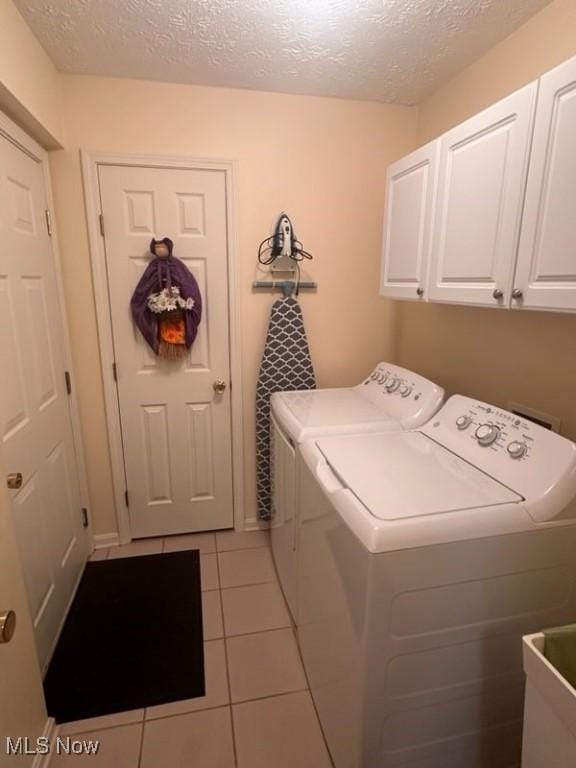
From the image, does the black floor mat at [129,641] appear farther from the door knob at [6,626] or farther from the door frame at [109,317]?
the door knob at [6,626]

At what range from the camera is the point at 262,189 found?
7.06ft

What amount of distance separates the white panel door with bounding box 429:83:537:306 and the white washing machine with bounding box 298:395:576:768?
48 centimetres

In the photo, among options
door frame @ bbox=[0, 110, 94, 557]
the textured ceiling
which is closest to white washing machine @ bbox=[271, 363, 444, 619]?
door frame @ bbox=[0, 110, 94, 557]

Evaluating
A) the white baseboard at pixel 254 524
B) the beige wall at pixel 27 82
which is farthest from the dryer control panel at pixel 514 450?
the beige wall at pixel 27 82

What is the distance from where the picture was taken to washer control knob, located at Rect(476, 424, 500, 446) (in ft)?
4.26

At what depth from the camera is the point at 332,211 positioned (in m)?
2.26

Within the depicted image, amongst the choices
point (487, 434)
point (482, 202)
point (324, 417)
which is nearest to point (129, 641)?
point (324, 417)

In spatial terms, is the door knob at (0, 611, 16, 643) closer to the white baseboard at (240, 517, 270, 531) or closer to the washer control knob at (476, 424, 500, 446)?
the washer control knob at (476, 424, 500, 446)

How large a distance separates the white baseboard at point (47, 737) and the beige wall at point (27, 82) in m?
2.13

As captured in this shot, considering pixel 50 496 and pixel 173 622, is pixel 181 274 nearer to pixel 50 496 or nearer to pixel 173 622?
pixel 50 496

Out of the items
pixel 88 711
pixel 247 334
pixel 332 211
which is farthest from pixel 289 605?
pixel 332 211

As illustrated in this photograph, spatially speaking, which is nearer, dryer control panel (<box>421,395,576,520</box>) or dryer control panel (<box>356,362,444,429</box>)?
dryer control panel (<box>421,395,576,520</box>)

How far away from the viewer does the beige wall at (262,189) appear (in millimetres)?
1945

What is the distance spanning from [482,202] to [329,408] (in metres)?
1.00
